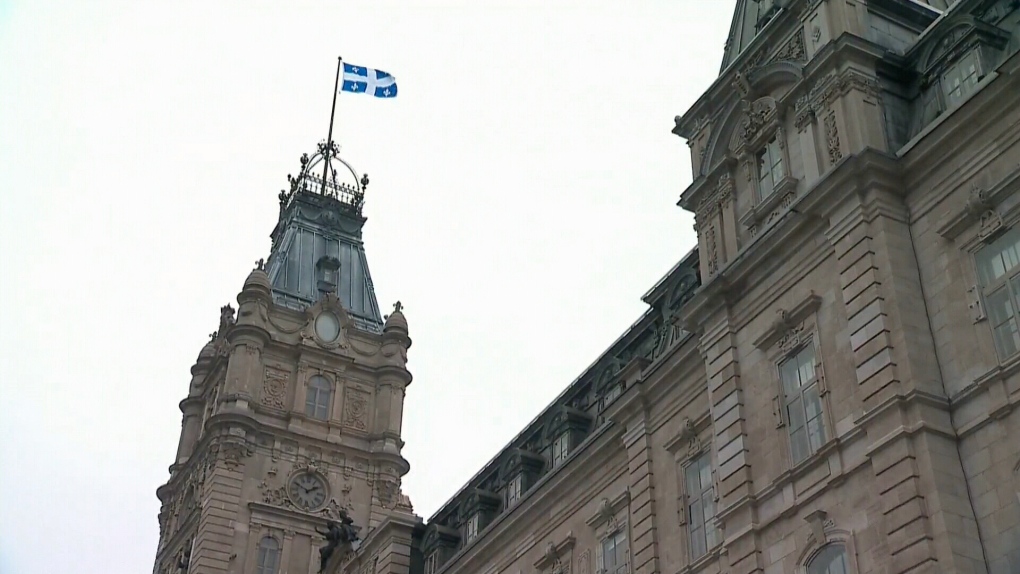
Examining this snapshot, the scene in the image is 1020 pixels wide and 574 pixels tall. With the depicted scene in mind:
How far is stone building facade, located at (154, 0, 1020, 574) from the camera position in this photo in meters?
23.0

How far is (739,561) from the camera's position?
26.8 m

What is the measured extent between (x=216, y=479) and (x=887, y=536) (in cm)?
4816

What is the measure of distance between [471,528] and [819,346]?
2297 centimetres

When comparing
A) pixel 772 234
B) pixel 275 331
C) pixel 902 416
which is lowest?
pixel 902 416

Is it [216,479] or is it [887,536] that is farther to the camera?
→ [216,479]

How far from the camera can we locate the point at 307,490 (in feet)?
219

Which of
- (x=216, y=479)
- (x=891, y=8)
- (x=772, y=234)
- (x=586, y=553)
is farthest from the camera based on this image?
(x=216, y=479)

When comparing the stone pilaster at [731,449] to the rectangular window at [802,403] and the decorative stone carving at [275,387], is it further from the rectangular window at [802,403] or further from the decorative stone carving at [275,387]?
the decorative stone carving at [275,387]

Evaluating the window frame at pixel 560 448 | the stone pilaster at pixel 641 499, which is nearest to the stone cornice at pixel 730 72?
the stone pilaster at pixel 641 499

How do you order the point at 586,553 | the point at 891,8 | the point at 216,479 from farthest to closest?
the point at 216,479 < the point at 586,553 < the point at 891,8

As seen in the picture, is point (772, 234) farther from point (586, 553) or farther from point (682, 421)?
point (586, 553)

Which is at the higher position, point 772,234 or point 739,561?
point 772,234

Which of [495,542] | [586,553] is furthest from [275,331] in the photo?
[586,553]

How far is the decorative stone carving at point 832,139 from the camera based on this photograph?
2767 centimetres
